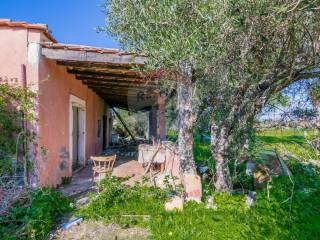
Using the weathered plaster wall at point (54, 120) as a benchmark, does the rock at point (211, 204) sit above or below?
below

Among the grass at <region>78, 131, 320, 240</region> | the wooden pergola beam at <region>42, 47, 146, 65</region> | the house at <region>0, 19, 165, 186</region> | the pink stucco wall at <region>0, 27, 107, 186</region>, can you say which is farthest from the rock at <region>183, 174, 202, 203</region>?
the pink stucco wall at <region>0, 27, 107, 186</region>

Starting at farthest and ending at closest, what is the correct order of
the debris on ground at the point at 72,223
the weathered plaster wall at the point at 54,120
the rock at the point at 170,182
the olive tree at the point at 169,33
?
1. the weathered plaster wall at the point at 54,120
2. the rock at the point at 170,182
3. the debris on ground at the point at 72,223
4. the olive tree at the point at 169,33

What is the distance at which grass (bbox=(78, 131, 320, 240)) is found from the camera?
4750mm

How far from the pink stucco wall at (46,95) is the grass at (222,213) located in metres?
1.72

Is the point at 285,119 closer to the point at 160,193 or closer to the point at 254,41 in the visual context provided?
the point at 254,41

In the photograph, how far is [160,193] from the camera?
243 inches

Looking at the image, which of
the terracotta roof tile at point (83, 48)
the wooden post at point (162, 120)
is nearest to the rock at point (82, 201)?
the terracotta roof tile at point (83, 48)

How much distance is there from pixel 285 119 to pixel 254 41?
1879 mm

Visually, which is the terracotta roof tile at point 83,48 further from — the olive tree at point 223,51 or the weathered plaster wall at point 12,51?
the olive tree at point 223,51

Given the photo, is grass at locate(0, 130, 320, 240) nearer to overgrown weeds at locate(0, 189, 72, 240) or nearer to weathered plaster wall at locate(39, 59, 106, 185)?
overgrown weeds at locate(0, 189, 72, 240)

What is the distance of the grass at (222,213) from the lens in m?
4.75

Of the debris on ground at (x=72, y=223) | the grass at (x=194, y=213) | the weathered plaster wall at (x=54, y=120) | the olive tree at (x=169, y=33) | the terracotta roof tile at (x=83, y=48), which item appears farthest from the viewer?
the weathered plaster wall at (x=54, y=120)

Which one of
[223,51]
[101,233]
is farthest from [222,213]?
[223,51]

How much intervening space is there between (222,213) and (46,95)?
486 centimetres
